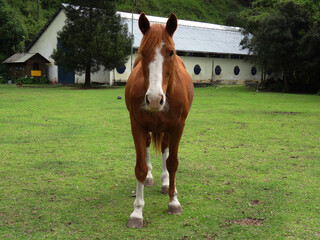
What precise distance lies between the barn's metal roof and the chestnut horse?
2776 cm

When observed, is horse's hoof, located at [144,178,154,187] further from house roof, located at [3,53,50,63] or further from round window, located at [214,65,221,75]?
round window, located at [214,65,221,75]

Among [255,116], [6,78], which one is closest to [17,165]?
[255,116]

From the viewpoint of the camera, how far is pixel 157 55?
3.10 metres

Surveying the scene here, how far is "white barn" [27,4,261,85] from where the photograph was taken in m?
32.6

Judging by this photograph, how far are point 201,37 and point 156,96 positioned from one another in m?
36.5

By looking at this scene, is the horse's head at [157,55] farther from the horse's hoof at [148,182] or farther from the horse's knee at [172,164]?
the horse's hoof at [148,182]

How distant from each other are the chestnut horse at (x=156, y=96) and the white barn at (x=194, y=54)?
88.6ft

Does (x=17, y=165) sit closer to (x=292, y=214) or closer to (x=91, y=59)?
(x=292, y=214)

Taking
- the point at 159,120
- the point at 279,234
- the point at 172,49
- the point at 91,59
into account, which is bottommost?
the point at 279,234

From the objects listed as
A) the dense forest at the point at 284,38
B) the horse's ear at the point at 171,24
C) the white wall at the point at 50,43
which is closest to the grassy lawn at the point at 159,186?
the horse's ear at the point at 171,24

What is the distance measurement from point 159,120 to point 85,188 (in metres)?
1.68

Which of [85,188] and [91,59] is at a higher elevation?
[91,59]

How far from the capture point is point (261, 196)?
13.8 feet

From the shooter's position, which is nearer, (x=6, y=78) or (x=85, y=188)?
(x=85, y=188)
